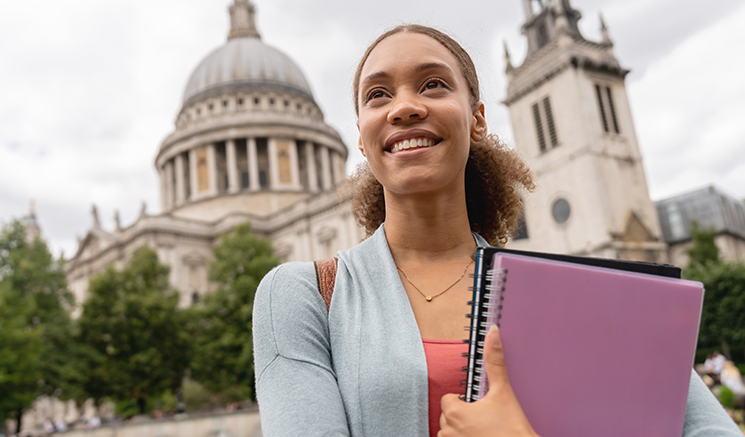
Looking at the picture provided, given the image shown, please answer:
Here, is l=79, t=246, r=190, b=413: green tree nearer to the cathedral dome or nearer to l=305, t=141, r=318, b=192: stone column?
l=305, t=141, r=318, b=192: stone column

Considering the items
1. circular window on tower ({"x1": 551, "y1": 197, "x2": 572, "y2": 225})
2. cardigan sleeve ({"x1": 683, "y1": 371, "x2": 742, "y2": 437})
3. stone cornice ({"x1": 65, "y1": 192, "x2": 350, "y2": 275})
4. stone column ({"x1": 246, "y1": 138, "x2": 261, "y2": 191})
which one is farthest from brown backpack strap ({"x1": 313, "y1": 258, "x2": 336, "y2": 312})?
stone column ({"x1": 246, "y1": 138, "x2": 261, "y2": 191})

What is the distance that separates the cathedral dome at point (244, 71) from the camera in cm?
6938

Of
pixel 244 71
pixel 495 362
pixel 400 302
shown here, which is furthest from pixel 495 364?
pixel 244 71

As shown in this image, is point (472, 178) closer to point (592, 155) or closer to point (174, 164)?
point (592, 155)

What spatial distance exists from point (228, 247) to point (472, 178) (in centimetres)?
3398

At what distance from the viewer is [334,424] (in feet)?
6.02

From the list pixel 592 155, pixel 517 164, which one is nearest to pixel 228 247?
pixel 592 155

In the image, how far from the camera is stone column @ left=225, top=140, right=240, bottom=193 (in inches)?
2367

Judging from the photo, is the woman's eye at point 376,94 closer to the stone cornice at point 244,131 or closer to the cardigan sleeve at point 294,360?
the cardigan sleeve at point 294,360

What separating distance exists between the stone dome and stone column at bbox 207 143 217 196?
8.91 m

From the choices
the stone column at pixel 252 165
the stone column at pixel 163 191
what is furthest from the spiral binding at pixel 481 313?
the stone column at pixel 163 191

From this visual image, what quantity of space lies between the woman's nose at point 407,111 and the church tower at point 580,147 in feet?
119

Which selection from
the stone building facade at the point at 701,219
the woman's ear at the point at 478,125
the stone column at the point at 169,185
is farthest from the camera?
the stone column at the point at 169,185

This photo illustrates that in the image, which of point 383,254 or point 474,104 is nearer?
point 383,254
